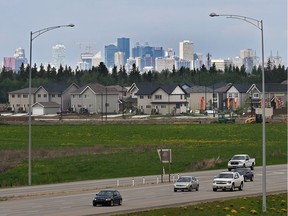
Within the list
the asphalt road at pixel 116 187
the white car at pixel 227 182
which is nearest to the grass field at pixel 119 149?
the asphalt road at pixel 116 187

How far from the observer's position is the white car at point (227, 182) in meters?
58.8

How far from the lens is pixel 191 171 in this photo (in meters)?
78.5

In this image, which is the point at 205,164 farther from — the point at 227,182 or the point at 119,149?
the point at 227,182

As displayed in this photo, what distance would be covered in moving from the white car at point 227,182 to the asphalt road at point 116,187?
556 mm

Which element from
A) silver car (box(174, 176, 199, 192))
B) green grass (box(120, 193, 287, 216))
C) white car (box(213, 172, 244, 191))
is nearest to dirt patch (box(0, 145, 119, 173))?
silver car (box(174, 176, 199, 192))

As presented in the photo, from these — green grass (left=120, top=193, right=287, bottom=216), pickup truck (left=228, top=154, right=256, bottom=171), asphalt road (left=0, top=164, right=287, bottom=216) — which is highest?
pickup truck (left=228, top=154, right=256, bottom=171)

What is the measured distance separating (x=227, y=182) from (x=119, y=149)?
116ft

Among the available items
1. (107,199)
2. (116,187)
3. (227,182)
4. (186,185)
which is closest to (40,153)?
(116,187)

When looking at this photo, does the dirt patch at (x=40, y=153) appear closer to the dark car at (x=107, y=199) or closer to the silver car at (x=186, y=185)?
the silver car at (x=186, y=185)

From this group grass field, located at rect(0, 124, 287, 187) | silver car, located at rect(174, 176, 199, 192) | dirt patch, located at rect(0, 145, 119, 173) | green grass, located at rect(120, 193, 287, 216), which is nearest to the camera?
green grass, located at rect(120, 193, 287, 216)

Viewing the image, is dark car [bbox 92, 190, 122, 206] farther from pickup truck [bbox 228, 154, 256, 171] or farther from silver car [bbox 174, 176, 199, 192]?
pickup truck [bbox 228, 154, 256, 171]

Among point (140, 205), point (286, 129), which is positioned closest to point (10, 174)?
point (140, 205)

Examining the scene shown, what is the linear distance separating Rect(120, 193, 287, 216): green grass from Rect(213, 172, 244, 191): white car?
23.9 feet

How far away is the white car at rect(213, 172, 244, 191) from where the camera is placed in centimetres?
5881
